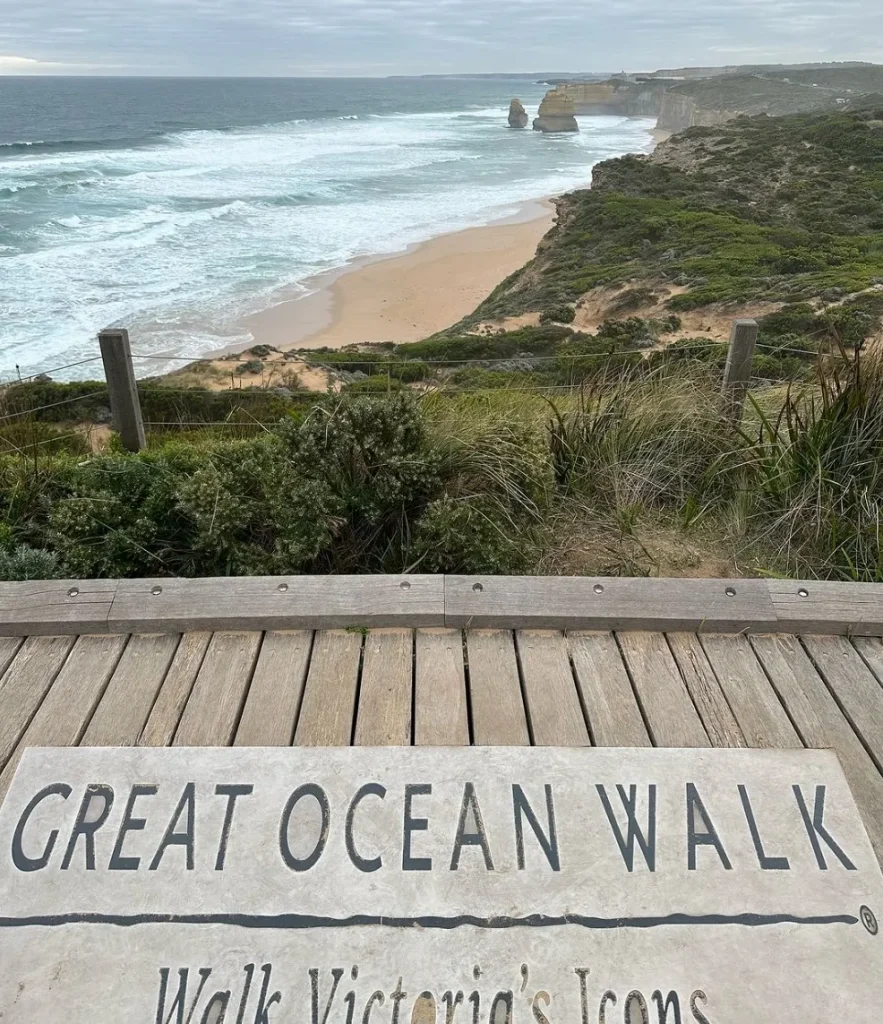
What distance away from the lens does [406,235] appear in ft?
79.1

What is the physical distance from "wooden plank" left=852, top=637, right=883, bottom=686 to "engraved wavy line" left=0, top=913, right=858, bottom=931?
86cm

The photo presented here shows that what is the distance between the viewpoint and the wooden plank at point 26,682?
1.97m

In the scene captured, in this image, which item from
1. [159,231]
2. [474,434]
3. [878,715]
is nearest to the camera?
[878,715]

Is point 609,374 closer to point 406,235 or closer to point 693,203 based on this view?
point 406,235

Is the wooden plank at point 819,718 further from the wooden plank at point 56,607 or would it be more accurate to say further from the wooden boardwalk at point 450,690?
the wooden plank at point 56,607

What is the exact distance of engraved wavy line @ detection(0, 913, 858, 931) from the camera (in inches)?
59.8

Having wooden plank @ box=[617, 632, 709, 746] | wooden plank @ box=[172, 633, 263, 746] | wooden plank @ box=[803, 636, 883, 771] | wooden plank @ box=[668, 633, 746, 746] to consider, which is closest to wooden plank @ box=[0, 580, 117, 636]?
wooden plank @ box=[172, 633, 263, 746]

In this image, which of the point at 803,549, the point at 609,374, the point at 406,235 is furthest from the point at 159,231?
the point at 803,549

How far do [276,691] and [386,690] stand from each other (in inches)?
11.4

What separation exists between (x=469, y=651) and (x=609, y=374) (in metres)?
2.59

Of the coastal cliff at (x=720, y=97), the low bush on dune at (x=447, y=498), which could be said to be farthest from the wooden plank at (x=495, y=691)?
the coastal cliff at (x=720, y=97)

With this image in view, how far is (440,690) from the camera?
2098 millimetres

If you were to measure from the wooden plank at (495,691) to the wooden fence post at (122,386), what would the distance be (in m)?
3.08

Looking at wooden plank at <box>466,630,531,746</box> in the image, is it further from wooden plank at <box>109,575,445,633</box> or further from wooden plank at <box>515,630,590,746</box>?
wooden plank at <box>109,575,445,633</box>
